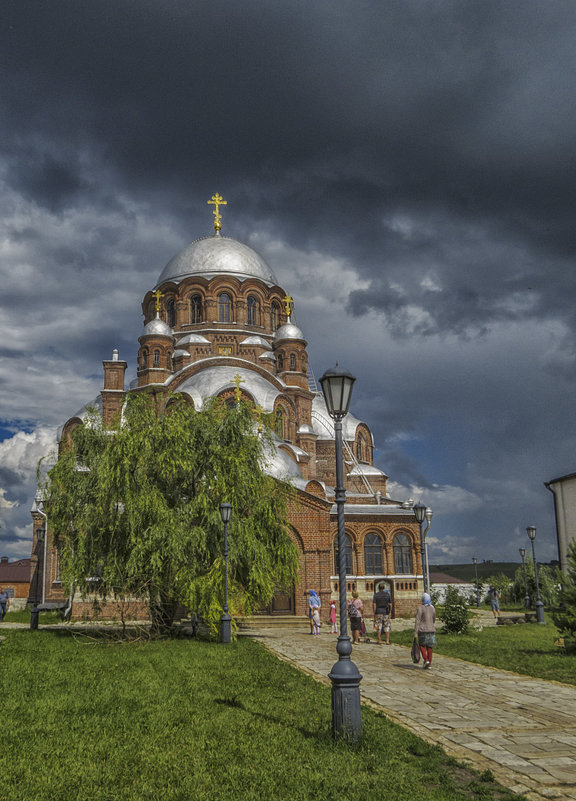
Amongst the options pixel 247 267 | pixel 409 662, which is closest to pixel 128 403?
pixel 409 662

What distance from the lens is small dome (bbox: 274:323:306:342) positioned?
3788cm

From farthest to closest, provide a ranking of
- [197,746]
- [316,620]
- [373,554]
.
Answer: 1. [373,554]
2. [316,620]
3. [197,746]

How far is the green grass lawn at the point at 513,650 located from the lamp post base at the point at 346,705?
6.04m

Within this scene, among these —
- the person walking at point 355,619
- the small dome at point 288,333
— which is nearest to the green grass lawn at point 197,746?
the person walking at point 355,619

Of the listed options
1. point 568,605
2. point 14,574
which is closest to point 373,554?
point 568,605

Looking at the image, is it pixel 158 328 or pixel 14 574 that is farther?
pixel 14 574

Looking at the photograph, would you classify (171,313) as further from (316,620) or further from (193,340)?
(316,620)

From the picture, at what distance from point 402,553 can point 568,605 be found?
15744 millimetres

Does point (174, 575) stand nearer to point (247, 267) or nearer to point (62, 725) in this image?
point (62, 725)

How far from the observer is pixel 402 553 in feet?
98.2

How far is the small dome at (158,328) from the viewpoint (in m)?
36.6

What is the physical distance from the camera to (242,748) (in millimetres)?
6465

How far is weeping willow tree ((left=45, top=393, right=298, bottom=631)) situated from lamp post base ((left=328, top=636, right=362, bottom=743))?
9347 millimetres

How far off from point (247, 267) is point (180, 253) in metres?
4.67
